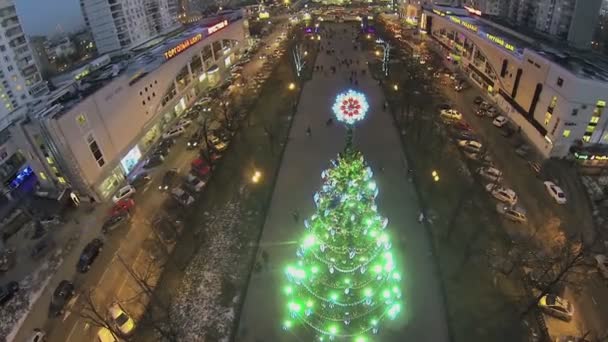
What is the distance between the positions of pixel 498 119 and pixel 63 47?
95214mm

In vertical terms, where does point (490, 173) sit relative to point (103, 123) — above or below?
below

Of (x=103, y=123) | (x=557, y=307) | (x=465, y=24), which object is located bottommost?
(x=557, y=307)

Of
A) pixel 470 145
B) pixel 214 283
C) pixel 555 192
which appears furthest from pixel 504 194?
pixel 214 283

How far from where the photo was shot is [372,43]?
3386 inches

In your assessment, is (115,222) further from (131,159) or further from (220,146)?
(220,146)

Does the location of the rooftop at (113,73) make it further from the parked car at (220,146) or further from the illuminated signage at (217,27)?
the parked car at (220,146)

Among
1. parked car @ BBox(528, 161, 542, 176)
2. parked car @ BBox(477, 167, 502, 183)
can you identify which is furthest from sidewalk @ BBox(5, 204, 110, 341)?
parked car @ BBox(528, 161, 542, 176)

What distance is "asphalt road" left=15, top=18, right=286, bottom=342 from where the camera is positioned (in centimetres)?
2427

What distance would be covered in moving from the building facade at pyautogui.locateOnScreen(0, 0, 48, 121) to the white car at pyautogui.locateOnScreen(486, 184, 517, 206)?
64.8 m

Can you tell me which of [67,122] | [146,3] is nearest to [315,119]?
[67,122]

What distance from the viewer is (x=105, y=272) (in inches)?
1107

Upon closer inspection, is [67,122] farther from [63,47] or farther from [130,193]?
[63,47]

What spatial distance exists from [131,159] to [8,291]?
61.5 feet

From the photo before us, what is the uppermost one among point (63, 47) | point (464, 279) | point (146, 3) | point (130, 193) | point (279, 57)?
point (146, 3)
